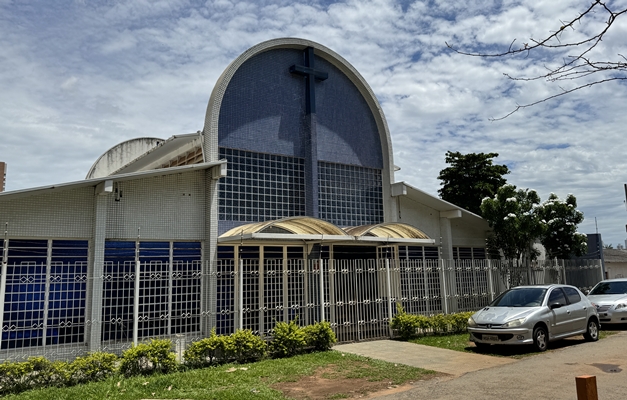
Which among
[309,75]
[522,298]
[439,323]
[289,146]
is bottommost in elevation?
[439,323]

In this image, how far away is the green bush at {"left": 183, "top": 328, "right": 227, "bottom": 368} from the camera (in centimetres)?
969

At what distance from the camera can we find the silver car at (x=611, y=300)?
1452 centimetres

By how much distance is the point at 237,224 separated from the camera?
1373 cm

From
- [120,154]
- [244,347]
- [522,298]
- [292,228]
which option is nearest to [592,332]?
[522,298]

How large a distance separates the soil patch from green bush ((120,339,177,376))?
2347 mm

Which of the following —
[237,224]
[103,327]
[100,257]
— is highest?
[237,224]

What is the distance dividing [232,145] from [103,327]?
19.1ft

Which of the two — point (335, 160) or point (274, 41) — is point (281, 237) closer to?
point (335, 160)

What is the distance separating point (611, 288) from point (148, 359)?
48.1 ft

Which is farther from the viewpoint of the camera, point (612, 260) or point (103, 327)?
point (612, 260)

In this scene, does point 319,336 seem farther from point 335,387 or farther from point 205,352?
point 335,387

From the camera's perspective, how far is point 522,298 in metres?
12.0

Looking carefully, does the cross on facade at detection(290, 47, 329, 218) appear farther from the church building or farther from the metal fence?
the metal fence

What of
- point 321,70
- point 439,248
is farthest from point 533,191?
point 321,70
